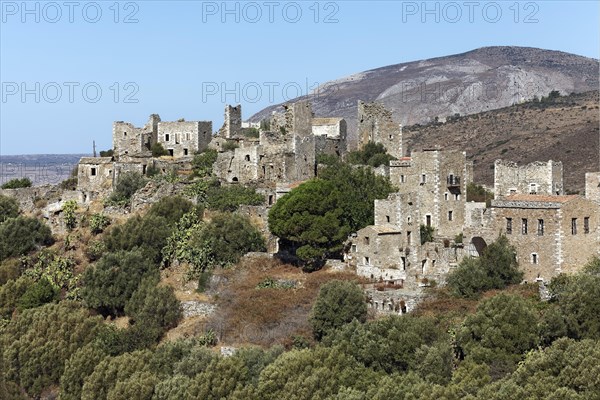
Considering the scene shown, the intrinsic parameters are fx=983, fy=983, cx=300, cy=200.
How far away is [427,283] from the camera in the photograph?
3862 centimetres

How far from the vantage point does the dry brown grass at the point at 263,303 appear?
37.2m

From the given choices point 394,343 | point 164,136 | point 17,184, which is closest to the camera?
point 394,343

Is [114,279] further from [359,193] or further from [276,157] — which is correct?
[276,157]

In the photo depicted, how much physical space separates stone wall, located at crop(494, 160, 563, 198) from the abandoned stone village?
0.04 m

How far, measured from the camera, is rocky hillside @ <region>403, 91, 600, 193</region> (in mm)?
88438

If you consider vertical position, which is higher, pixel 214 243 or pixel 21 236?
pixel 214 243

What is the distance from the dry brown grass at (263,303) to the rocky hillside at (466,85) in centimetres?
9263

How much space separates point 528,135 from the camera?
102125 millimetres

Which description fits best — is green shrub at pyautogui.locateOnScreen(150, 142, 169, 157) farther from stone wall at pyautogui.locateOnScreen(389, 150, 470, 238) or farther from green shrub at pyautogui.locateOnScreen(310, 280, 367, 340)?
green shrub at pyautogui.locateOnScreen(310, 280, 367, 340)

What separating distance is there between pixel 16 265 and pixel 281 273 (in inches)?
563

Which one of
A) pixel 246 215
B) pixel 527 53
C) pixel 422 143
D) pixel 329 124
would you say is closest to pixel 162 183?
pixel 246 215

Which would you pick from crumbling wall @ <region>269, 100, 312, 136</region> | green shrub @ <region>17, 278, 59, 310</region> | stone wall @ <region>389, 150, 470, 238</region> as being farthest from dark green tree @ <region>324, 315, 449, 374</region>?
crumbling wall @ <region>269, 100, 312, 136</region>

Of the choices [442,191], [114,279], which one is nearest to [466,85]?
[442,191]

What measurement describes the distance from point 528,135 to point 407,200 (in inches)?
2518
